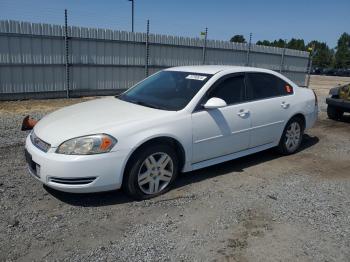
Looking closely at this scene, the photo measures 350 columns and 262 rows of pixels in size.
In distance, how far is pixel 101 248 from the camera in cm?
323

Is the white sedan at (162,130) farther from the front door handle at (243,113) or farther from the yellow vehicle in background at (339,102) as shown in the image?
the yellow vehicle in background at (339,102)

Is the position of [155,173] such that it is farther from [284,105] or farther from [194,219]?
[284,105]

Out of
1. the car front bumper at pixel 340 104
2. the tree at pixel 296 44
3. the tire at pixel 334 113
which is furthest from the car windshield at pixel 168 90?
the tree at pixel 296 44

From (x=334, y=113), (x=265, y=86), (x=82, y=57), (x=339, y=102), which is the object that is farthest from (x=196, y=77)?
(x=82, y=57)

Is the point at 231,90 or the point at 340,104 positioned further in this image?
the point at 340,104

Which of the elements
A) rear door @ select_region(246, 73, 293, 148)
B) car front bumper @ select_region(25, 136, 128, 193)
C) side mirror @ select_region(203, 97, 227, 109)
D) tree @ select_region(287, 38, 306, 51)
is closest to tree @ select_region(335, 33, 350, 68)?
tree @ select_region(287, 38, 306, 51)

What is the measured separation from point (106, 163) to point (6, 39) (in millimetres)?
8519

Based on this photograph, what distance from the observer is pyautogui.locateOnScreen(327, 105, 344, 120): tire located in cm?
978

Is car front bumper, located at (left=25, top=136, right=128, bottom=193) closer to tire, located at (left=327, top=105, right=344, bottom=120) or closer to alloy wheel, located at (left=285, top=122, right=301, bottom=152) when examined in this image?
alloy wheel, located at (left=285, top=122, right=301, bottom=152)

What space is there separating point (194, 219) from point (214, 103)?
148 centimetres

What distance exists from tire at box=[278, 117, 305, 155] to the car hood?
2574 mm

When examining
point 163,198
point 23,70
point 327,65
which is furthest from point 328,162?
point 327,65

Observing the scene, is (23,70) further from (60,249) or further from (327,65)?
(327,65)

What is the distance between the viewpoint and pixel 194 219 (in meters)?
3.82
